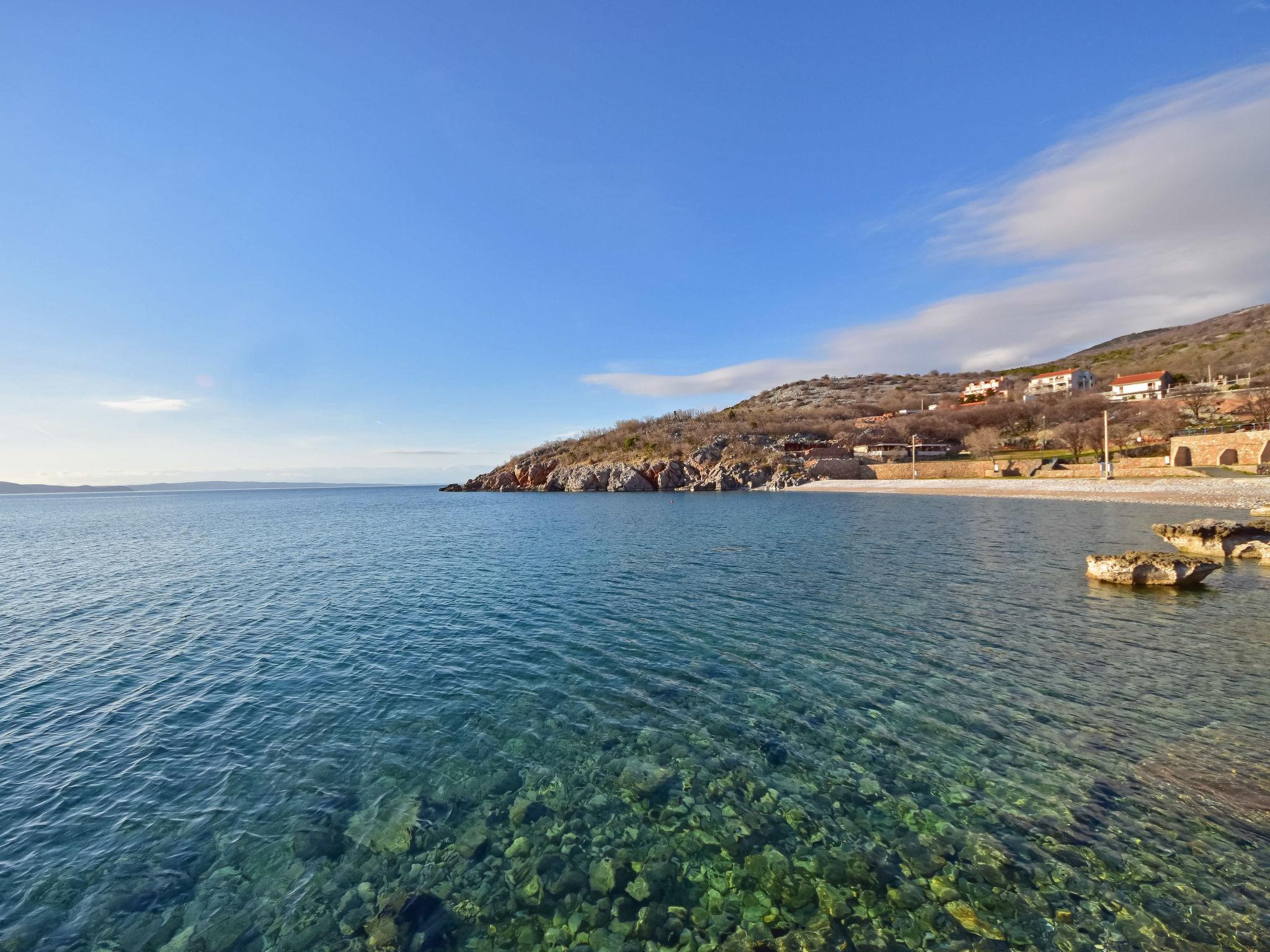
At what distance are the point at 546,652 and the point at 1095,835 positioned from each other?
12229 mm

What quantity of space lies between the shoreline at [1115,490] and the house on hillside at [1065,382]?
99.8 m

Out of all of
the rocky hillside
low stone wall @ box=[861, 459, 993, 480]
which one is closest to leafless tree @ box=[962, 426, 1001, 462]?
low stone wall @ box=[861, 459, 993, 480]

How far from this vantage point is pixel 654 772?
A: 28.6 ft

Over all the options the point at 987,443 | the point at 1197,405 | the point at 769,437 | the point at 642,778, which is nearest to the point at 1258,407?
the point at 1197,405

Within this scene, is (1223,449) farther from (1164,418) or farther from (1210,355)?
(1210,355)

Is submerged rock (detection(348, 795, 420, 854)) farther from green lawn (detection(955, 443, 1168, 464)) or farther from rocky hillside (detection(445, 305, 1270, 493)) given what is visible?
rocky hillside (detection(445, 305, 1270, 493))

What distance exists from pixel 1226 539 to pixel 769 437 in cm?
11035

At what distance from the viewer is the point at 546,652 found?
14961 millimetres

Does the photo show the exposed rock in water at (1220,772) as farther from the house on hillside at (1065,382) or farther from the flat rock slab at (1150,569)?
the house on hillside at (1065,382)

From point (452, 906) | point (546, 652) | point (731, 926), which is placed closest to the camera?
point (731, 926)

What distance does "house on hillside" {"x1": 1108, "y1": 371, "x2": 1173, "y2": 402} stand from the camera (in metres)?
121

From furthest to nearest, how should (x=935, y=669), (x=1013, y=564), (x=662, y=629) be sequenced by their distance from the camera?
(x=1013, y=564) < (x=662, y=629) < (x=935, y=669)

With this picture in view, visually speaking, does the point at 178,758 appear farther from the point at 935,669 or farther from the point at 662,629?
the point at 935,669

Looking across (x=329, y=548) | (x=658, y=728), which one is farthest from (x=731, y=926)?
(x=329, y=548)
